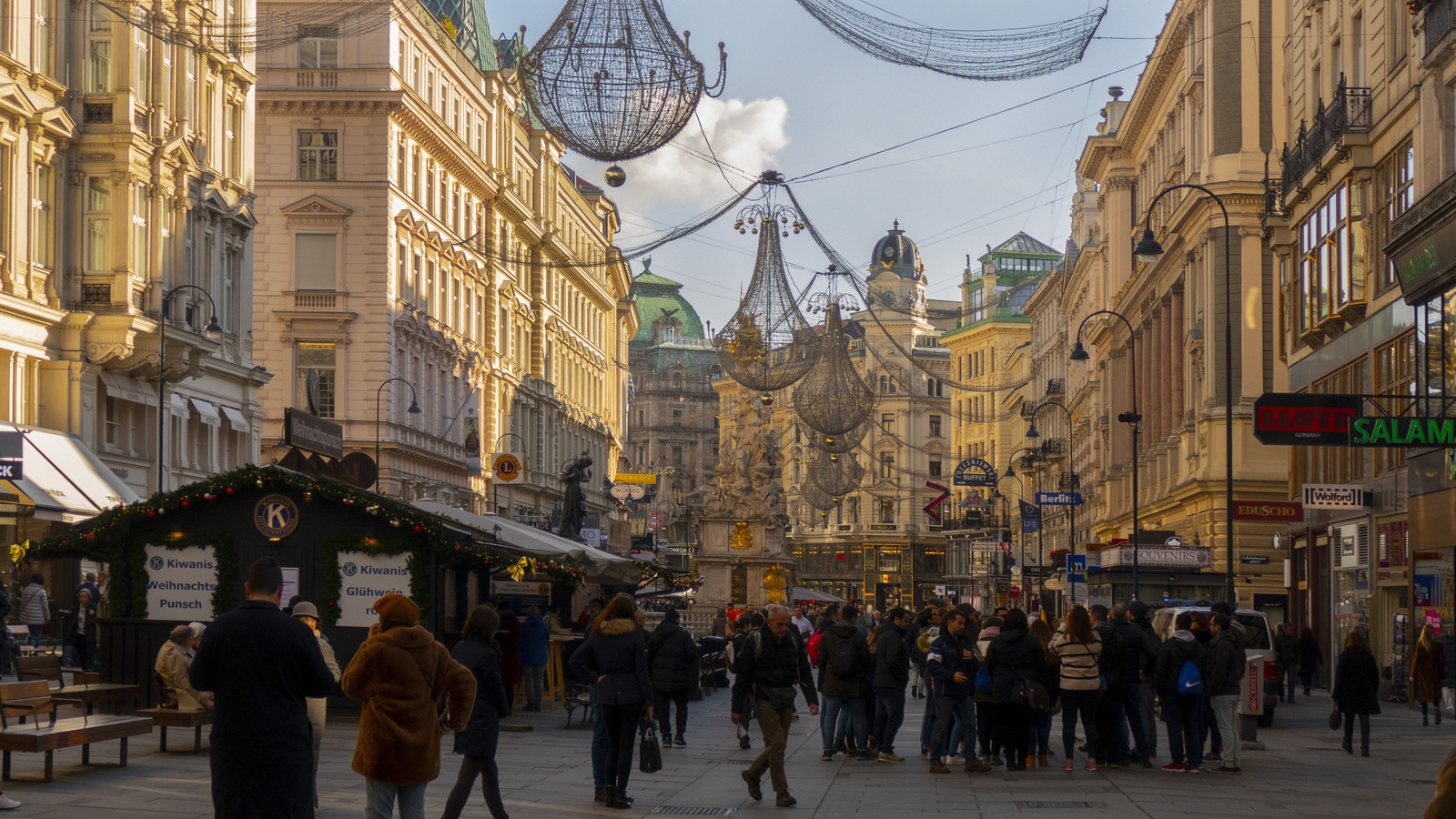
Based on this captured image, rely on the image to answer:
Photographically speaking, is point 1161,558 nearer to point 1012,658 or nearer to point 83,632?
point 1012,658

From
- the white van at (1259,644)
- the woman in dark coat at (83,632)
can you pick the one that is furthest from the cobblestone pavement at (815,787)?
the woman in dark coat at (83,632)

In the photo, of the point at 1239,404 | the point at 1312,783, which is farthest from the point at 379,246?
the point at 1312,783

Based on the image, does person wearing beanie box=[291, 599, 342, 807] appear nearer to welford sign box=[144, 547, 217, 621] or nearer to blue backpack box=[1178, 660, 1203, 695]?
welford sign box=[144, 547, 217, 621]

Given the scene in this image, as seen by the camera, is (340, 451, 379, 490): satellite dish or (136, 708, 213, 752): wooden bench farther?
(340, 451, 379, 490): satellite dish

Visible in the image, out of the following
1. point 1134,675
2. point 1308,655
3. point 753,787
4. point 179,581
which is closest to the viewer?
point 753,787

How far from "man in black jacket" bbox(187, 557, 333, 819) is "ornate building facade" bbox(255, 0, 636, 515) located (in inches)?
1706

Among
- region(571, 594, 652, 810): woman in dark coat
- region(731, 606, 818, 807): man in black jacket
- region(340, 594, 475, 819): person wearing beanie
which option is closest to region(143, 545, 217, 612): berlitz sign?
region(731, 606, 818, 807): man in black jacket

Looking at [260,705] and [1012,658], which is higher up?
[260,705]

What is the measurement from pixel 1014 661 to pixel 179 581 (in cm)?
1009

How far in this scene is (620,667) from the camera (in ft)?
46.4

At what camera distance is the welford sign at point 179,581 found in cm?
2144

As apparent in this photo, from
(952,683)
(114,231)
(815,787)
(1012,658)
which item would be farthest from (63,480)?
(1012,658)

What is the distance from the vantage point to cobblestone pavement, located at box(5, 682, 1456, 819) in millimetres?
14094

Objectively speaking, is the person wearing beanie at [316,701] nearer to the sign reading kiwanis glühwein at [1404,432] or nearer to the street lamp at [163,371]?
the sign reading kiwanis glühwein at [1404,432]
